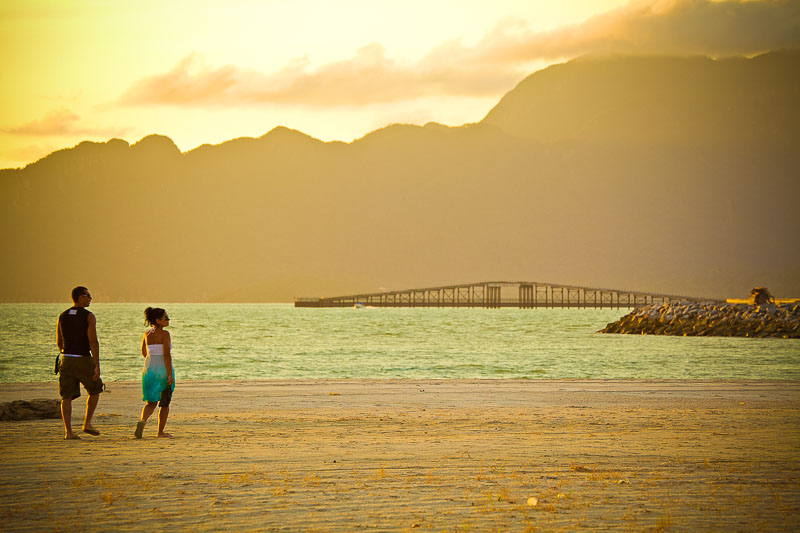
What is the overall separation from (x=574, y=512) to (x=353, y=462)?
340cm

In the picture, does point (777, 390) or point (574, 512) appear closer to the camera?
point (574, 512)

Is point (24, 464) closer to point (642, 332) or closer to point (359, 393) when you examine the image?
point (359, 393)

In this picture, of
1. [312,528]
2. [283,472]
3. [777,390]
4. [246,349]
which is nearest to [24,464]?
[283,472]

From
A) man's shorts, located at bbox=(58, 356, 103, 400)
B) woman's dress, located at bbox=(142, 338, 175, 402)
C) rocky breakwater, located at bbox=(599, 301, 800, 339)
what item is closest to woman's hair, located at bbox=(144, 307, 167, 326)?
woman's dress, located at bbox=(142, 338, 175, 402)

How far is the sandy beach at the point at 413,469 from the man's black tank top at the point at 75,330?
1.36 meters

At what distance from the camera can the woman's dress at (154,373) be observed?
39.4 feet

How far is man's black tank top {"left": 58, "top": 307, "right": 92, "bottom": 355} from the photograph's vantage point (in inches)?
471

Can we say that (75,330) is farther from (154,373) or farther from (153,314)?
(154,373)

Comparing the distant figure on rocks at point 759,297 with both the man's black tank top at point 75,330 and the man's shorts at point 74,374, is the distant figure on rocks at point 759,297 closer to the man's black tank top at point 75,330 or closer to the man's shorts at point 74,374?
the man's shorts at point 74,374

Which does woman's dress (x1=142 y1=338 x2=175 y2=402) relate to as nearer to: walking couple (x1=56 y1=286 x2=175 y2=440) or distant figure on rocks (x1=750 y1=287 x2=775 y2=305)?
walking couple (x1=56 y1=286 x2=175 y2=440)

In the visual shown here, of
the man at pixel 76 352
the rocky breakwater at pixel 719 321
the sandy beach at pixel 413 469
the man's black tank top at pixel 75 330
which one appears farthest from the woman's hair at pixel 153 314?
the rocky breakwater at pixel 719 321

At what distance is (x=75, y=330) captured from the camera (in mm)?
11992

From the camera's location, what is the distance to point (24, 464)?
10.2m

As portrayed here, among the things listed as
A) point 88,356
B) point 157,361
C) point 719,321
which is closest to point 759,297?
point 719,321
